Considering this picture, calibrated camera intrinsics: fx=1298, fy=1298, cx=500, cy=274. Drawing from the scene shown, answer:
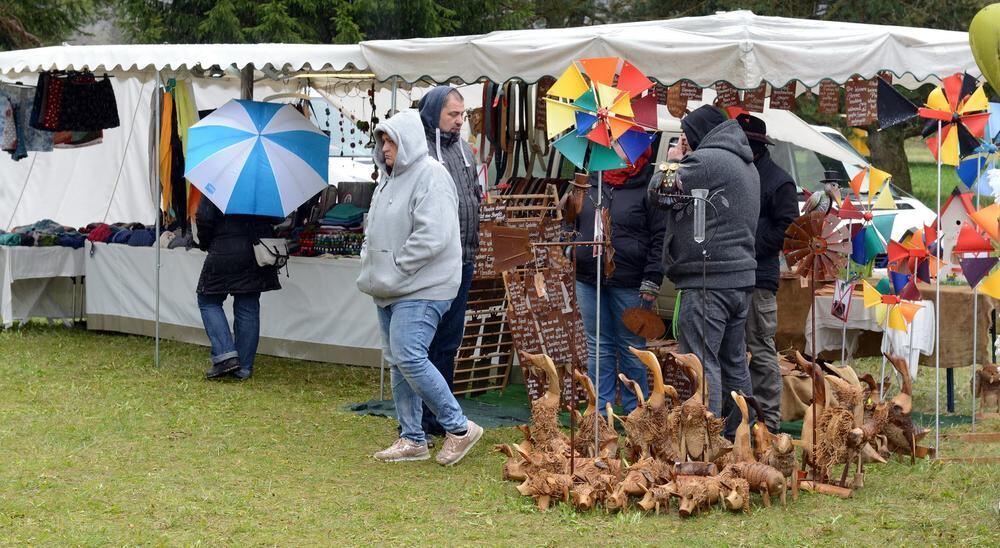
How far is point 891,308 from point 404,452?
2.44 m

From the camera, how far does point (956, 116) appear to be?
5.91m

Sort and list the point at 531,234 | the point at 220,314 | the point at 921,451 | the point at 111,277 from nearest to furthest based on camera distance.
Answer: the point at 921,451, the point at 531,234, the point at 220,314, the point at 111,277

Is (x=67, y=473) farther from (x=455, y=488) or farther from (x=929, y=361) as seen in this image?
(x=929, y=361)

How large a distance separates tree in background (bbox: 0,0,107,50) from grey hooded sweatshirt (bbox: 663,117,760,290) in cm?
1330

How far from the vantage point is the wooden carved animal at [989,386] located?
7.02 metres

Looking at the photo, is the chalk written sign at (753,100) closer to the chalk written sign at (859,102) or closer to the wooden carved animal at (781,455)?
the chalk written sign at (859,102)

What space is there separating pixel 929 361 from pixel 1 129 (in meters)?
7.00

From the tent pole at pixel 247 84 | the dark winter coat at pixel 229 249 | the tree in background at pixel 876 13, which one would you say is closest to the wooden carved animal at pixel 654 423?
the dark winter coat at pixel 229 249

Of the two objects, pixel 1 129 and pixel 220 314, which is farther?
pixel 1 129

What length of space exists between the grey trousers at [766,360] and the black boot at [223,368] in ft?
11.1

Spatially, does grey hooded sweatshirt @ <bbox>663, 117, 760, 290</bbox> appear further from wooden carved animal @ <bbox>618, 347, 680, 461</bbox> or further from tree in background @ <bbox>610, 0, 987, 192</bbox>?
tree in background @ <bbox>610, 0, 987, 192</bbox>

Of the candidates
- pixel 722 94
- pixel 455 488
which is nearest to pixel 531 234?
pixel 722 94

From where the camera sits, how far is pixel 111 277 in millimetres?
9953

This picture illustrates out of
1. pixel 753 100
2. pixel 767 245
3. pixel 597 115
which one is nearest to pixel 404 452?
pixel 597 115
